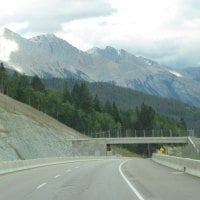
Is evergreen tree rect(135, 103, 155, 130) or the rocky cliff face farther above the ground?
evergreen tree rect(135, 103, 155, 130)

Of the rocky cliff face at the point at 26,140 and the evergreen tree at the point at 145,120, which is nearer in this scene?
the rocky cliff face at the point at 26,140

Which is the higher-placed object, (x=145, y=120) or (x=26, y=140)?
(x=145, y=120)

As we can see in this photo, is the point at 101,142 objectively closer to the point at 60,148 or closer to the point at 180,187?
the point at 60,148

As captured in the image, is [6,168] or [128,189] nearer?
[128,189]

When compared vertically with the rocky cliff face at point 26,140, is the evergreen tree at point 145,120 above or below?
above

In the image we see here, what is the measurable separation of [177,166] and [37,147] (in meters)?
56.2

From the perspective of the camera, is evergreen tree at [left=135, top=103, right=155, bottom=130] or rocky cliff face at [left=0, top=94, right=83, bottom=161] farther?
evergreen tree at [left=135, top=103, right=155, bottom=130]

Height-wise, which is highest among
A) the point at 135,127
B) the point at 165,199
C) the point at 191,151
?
the point at 135,127

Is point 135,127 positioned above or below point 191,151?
above

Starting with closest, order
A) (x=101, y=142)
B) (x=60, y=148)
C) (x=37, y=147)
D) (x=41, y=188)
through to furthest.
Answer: (x=41, y=188), (x=37, y=147), (x=60, y=148), (x=101, y=142)

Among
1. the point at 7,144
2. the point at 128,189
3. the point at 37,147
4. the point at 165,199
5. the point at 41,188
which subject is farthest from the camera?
the point at 37,147

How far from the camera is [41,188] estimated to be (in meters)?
22.1

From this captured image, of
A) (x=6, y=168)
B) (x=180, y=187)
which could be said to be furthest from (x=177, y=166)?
A: (x=180, y=187)

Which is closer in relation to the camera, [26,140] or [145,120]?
[26,140]
